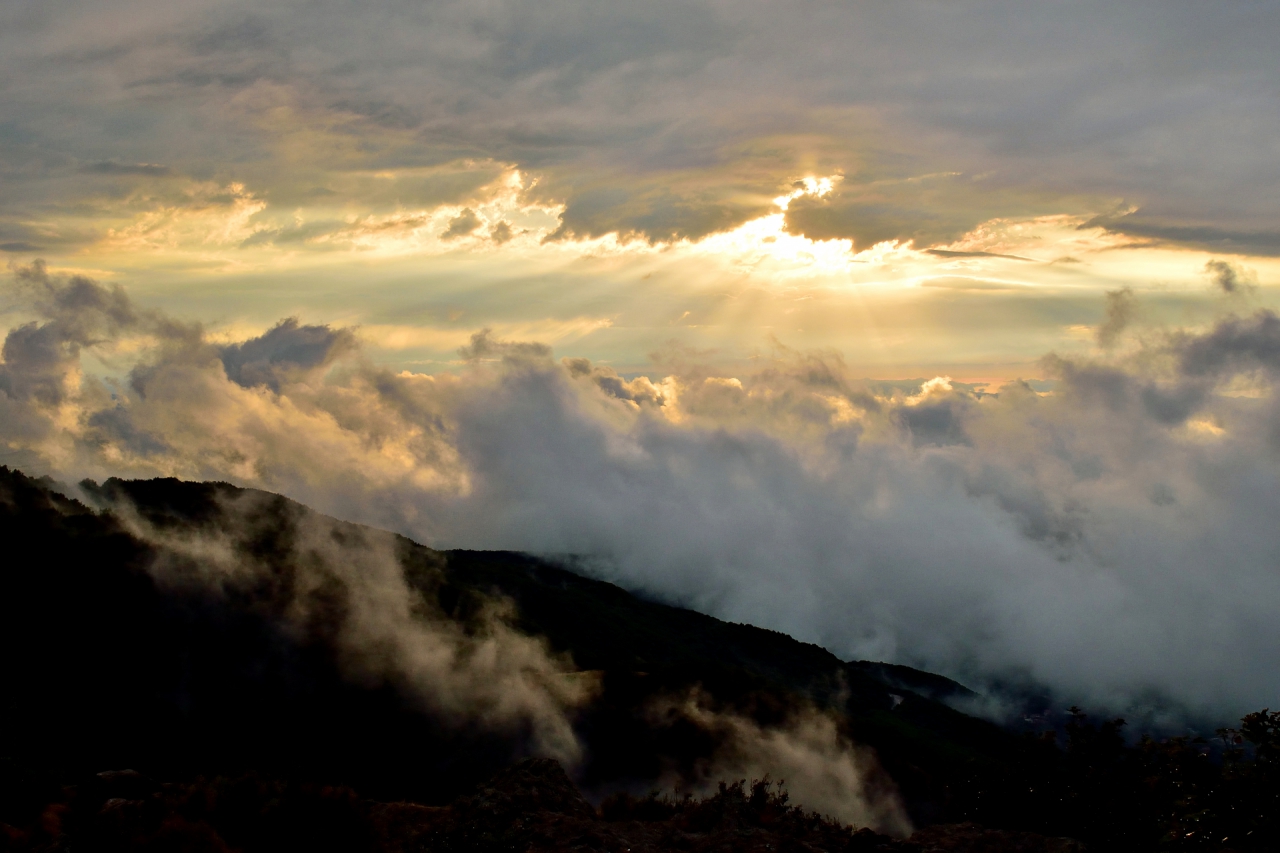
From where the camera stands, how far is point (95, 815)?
110 feet

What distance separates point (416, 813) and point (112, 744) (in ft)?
153

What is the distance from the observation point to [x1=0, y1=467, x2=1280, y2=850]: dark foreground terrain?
3312cm

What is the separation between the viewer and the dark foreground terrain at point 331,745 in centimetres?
3312

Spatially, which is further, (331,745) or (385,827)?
(331,745)

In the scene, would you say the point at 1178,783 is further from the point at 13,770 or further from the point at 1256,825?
the point at 13,770

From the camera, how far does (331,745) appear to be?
84.9 meters

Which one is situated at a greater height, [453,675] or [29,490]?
[29,490]

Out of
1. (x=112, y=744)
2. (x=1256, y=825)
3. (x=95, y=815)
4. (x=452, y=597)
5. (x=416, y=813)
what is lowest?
(x=452, y=597)

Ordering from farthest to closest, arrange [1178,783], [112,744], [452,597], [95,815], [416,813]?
1. [452,597]
2. [112,744]
3. [416,813]
4. [95,815]
5. [1178,783]

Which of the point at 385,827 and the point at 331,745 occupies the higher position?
the point at 385,827

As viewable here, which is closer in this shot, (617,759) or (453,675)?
(617,759)

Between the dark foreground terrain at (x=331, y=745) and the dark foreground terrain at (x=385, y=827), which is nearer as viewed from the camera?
the dark foreground terrain at (x=385, y=827)

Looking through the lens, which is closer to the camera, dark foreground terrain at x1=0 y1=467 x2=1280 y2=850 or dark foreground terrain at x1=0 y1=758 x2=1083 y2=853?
dark foreground terrain at x1=0 y1=758 x2=1083 y2=853

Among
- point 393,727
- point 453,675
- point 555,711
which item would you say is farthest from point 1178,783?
point 453,675
